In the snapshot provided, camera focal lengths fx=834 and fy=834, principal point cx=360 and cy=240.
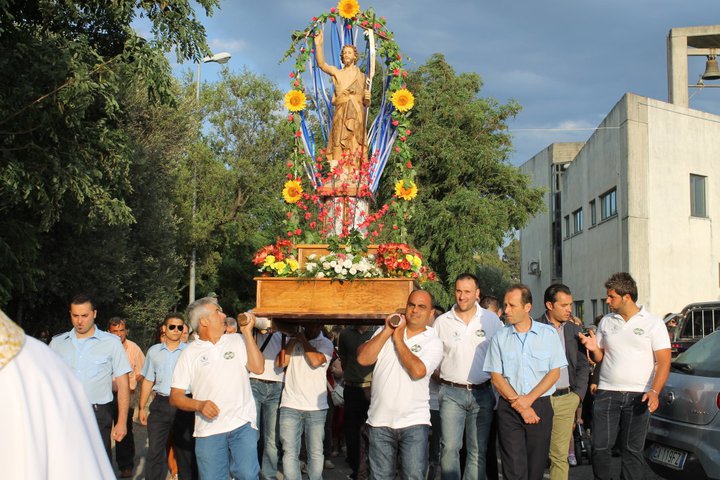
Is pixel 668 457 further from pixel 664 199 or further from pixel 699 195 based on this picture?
pixel 699 195

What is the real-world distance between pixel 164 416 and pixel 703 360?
537 centimetres

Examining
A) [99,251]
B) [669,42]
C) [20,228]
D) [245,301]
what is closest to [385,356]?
[20,228]

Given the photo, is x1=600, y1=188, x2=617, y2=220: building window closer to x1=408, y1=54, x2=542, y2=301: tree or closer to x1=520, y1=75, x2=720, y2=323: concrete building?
x1=520, y1=75, x2=720, y2=323: concrete building

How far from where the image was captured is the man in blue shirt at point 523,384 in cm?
673

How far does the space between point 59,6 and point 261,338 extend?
7.50 metres

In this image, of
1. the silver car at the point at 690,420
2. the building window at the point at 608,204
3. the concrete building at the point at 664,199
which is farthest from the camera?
the building window at the point at 608,204

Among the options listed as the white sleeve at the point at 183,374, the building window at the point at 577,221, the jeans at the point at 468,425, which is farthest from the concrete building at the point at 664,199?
the white sleeve at the point at 183,374

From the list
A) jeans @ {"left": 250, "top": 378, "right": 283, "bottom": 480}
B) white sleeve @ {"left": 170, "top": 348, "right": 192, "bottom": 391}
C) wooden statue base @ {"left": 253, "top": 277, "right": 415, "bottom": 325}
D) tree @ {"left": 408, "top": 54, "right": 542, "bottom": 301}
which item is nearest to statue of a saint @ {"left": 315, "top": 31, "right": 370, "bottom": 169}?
jeans @ {"left": 250, "top": 378, "right": 283, "bottom": 480}

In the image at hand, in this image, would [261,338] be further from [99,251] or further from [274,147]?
[274,147]

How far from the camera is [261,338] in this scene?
9234 mm

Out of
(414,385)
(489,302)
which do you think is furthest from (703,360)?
(414,385)

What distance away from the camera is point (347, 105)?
11078 mm

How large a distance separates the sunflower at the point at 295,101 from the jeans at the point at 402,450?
190 inches

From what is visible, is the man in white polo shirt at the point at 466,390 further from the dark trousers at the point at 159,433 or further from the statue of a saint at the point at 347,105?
the statue of a saint at the point at 347,105
